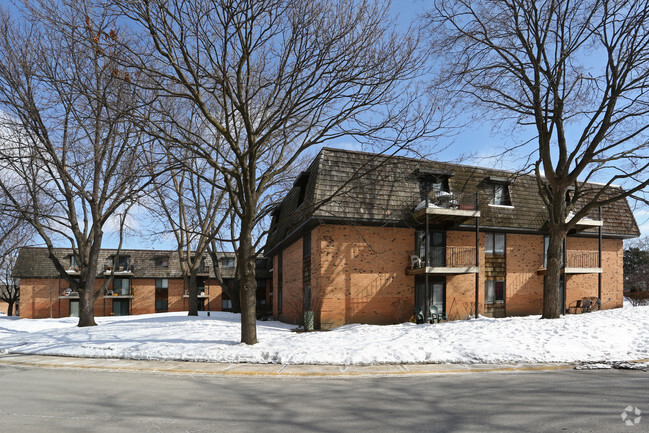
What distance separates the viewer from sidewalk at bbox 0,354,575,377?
893 centimetres

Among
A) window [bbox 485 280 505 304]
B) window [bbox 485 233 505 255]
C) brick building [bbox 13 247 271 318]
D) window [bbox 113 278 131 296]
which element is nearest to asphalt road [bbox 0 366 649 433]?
window [bbox 485 280 505 304]

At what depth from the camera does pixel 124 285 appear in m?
46.0

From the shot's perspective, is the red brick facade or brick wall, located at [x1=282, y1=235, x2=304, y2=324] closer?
brick wall, located at [x1=282, y1=235, x2=304, y2=324]

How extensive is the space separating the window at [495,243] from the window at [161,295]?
36.4 metres

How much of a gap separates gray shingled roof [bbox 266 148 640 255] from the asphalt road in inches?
361

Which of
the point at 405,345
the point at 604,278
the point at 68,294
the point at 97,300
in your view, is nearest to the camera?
the point at 405,345

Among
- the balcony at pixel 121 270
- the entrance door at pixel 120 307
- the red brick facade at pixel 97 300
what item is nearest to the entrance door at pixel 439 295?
the red brick facade at pixel 97 300

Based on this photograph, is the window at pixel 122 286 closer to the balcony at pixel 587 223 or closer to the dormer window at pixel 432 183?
the dormer window at pixel 432 183

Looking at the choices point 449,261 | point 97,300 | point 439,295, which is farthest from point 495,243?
point 97,300

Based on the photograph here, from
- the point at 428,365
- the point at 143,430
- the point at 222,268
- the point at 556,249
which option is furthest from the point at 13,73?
the point at 222,268

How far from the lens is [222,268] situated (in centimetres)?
5144

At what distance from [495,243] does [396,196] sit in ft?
21.0

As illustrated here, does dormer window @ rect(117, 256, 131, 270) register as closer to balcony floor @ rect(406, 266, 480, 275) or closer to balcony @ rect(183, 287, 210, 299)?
balcony @ rect(183, 287, 210, 299)

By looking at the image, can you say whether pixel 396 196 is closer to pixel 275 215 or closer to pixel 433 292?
pixel 433 292
